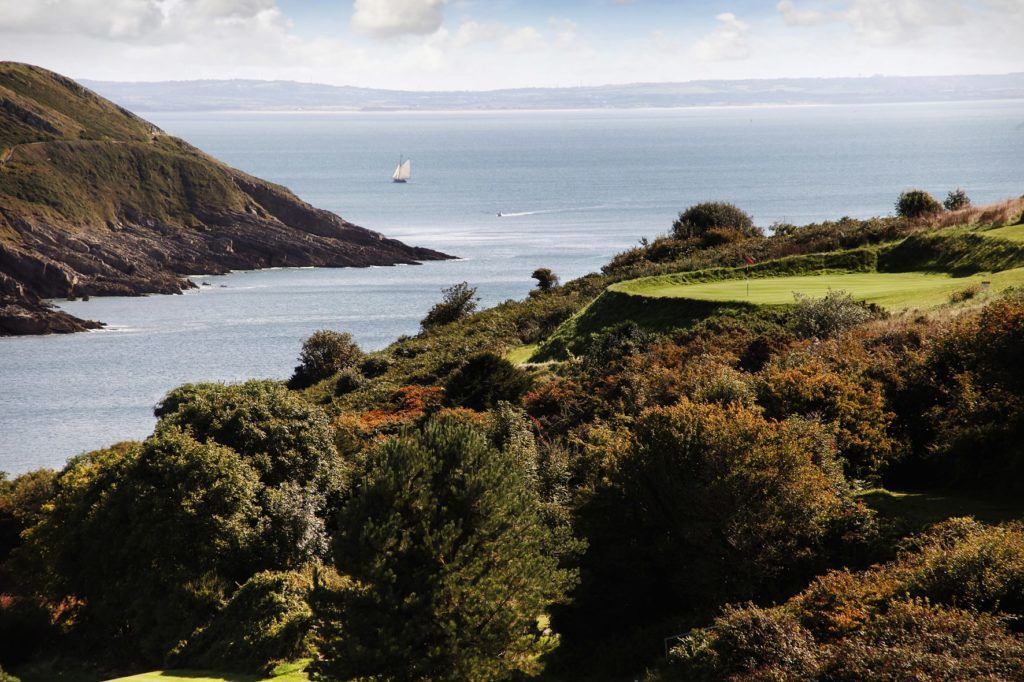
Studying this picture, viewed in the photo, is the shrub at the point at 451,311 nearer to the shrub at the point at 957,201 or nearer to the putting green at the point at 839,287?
the putting green at the point at 839,287

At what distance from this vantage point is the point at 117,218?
123250 mm

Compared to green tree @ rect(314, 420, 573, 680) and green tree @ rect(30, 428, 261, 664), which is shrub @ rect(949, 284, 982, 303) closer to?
green tree @ rect(314, 420, 573, 680)

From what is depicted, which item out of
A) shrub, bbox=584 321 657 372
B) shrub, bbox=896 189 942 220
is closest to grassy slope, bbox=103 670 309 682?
shrub, bbox=584 321 657 372

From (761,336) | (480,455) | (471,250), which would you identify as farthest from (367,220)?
(480,455)

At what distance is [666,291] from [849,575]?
2564 cm

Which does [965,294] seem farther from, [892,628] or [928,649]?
[928,649]

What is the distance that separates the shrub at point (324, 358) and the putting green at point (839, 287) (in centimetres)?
1740

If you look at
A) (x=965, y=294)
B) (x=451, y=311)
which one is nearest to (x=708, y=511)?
(x=965, y=294)

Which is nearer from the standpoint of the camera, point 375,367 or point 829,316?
point 829,316

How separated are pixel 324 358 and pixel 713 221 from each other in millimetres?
22899

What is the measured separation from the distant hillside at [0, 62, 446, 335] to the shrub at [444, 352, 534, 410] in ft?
188

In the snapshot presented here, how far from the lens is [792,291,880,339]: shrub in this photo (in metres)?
28.8

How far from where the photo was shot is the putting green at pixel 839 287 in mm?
30766

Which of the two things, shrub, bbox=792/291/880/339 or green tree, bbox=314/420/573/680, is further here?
shrub, bbox=792/291/880/339
